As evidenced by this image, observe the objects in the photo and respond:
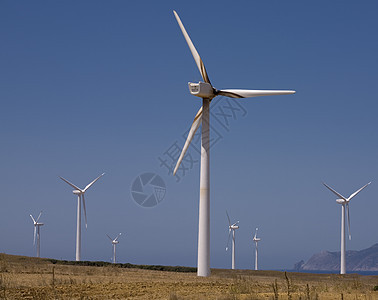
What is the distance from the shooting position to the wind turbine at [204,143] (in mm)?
43125

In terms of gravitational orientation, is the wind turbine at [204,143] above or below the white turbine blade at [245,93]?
below

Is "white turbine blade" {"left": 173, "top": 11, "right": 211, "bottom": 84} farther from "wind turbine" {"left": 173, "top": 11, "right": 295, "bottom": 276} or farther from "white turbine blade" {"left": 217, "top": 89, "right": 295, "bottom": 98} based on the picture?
"white turbine blade" {"left": 217, "top": 89, "right": 295, "bottom": 98}

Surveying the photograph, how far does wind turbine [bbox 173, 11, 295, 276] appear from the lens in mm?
43125

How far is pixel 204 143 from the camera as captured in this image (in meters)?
43.7

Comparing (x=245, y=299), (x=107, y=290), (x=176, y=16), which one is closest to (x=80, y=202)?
(x=176, y=16)

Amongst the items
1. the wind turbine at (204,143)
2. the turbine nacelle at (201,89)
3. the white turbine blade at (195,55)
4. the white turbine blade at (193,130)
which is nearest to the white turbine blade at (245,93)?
the wind turbine at (204,143)

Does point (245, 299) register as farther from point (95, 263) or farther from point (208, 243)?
point (95, 263)

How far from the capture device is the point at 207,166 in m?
43.2

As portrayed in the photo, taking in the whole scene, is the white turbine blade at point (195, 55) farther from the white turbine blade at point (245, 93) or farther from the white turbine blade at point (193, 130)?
the white turbine blade at point (193, 130)

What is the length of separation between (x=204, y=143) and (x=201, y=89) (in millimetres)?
3796

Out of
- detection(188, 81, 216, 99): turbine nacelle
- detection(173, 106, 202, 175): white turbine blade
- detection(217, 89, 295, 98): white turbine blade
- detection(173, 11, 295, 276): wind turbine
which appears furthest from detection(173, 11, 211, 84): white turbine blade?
detection(173, 106, 202, 175): white turbine blade

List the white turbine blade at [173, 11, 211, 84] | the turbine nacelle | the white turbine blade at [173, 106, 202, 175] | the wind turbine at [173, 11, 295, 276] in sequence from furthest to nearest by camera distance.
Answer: the white turbine blade at [173, 11, 211, 84]
the white turbine blade at [173, 106, 202, 175]
the turbine nacelle
the wind turbine at [173, 11, 295, 276]

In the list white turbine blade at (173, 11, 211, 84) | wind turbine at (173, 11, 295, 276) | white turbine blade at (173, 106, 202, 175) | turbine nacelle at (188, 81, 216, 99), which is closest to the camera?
wind turbine at (173, 11, 295, 276)

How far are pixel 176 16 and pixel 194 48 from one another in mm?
3569
